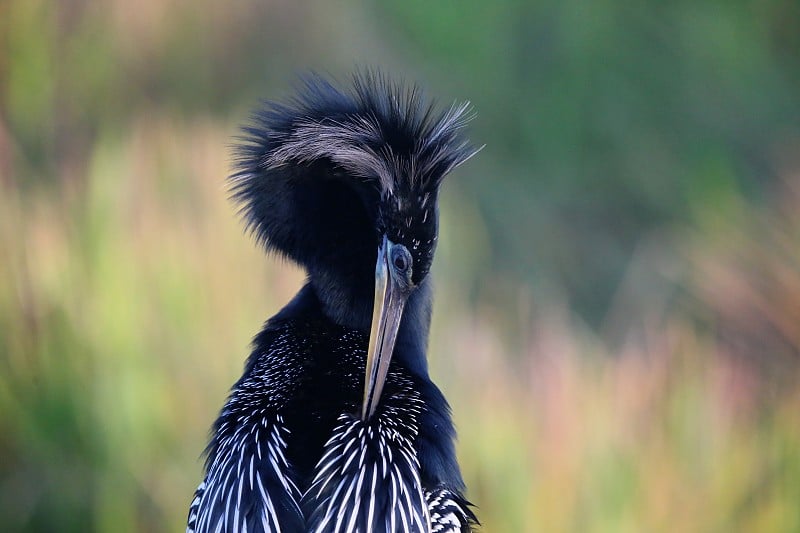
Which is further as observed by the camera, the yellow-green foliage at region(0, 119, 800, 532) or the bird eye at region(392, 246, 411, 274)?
the yellow-green foliage at region(0, 119, 800, 532)

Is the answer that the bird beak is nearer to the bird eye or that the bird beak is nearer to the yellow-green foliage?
the bird eye

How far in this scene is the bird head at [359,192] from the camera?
2244 millimetres

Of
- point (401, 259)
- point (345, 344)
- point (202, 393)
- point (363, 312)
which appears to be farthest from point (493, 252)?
point (401, 259)

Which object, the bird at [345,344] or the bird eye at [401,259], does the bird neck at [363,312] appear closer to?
the bird at [345,344]

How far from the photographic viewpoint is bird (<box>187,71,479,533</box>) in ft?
6.77

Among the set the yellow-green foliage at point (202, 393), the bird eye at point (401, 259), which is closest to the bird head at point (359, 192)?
the bird eye at point (401, 259)

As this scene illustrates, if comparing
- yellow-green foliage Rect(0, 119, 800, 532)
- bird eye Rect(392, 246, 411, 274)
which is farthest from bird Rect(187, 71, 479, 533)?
yellow-green foliage Rect(0, 119, 800, 532)

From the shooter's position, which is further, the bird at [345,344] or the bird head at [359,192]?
the bird head at [359,192]

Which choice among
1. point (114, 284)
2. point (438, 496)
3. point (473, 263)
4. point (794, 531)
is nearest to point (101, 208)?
point (114, 284)

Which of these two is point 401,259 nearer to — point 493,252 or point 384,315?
point 384,315

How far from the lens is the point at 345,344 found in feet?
7.84

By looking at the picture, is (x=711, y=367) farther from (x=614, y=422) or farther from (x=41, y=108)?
(x=41, y=108)

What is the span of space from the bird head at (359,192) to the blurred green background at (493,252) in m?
1.69

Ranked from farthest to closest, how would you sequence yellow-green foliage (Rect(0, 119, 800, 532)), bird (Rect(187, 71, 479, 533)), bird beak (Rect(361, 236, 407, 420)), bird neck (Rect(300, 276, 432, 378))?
yellow-green foliage (Rect(0, 119, 800, 532))
bird neck (Rect(300, 276, 432, 378))
bird beak (Rect(361, 236, 407, 420))
bird (Rect(187, 71, 479, 533))
